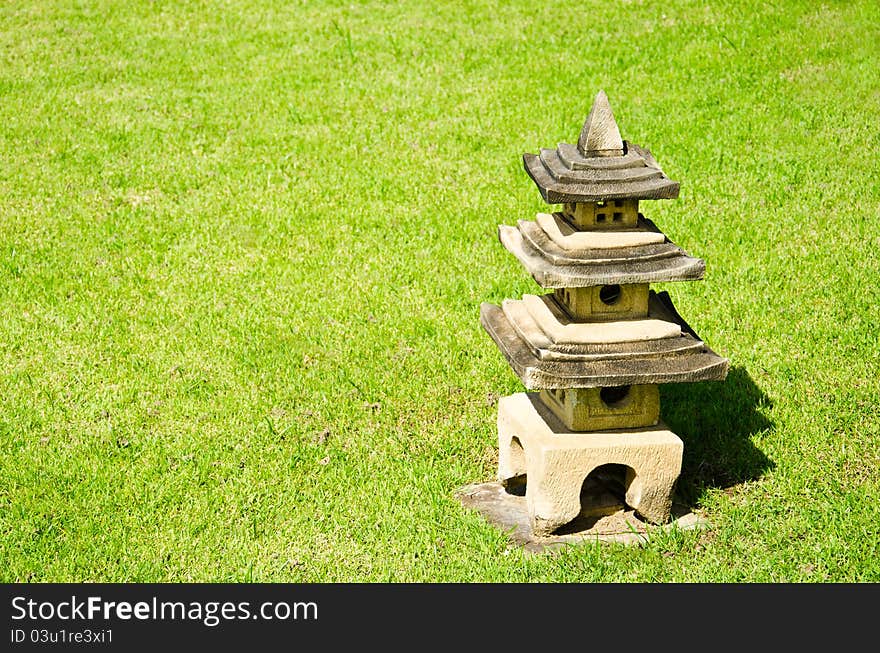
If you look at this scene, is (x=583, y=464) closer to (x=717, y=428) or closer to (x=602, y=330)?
(x=602, y=330)

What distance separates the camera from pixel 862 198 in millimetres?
11000

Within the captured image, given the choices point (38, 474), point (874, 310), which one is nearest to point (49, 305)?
point (38, 474)

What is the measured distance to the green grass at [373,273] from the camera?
22.3 ft

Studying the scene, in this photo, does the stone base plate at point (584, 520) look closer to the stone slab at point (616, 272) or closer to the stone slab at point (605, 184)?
the stone slab at point (616, 272)

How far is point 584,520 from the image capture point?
6875 millimetres

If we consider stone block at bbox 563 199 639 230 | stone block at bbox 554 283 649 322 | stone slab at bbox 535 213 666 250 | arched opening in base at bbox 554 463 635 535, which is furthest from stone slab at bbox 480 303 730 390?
arched opening in base at bbox 554 463 635 535

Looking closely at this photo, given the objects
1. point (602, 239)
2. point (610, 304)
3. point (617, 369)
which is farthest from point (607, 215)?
point (617, 369)

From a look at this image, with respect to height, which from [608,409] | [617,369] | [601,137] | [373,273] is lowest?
[373,273]

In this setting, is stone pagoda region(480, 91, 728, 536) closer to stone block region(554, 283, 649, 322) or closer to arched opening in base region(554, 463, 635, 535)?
stone block region(554, 283, 649, 322)

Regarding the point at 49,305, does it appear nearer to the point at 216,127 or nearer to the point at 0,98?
the point at 216,127

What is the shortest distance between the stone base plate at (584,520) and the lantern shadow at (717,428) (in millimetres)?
A: 405

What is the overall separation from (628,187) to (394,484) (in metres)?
2.48

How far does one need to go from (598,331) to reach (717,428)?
185 cm

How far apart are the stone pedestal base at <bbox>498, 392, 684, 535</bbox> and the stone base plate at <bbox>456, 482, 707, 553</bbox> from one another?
94mm
